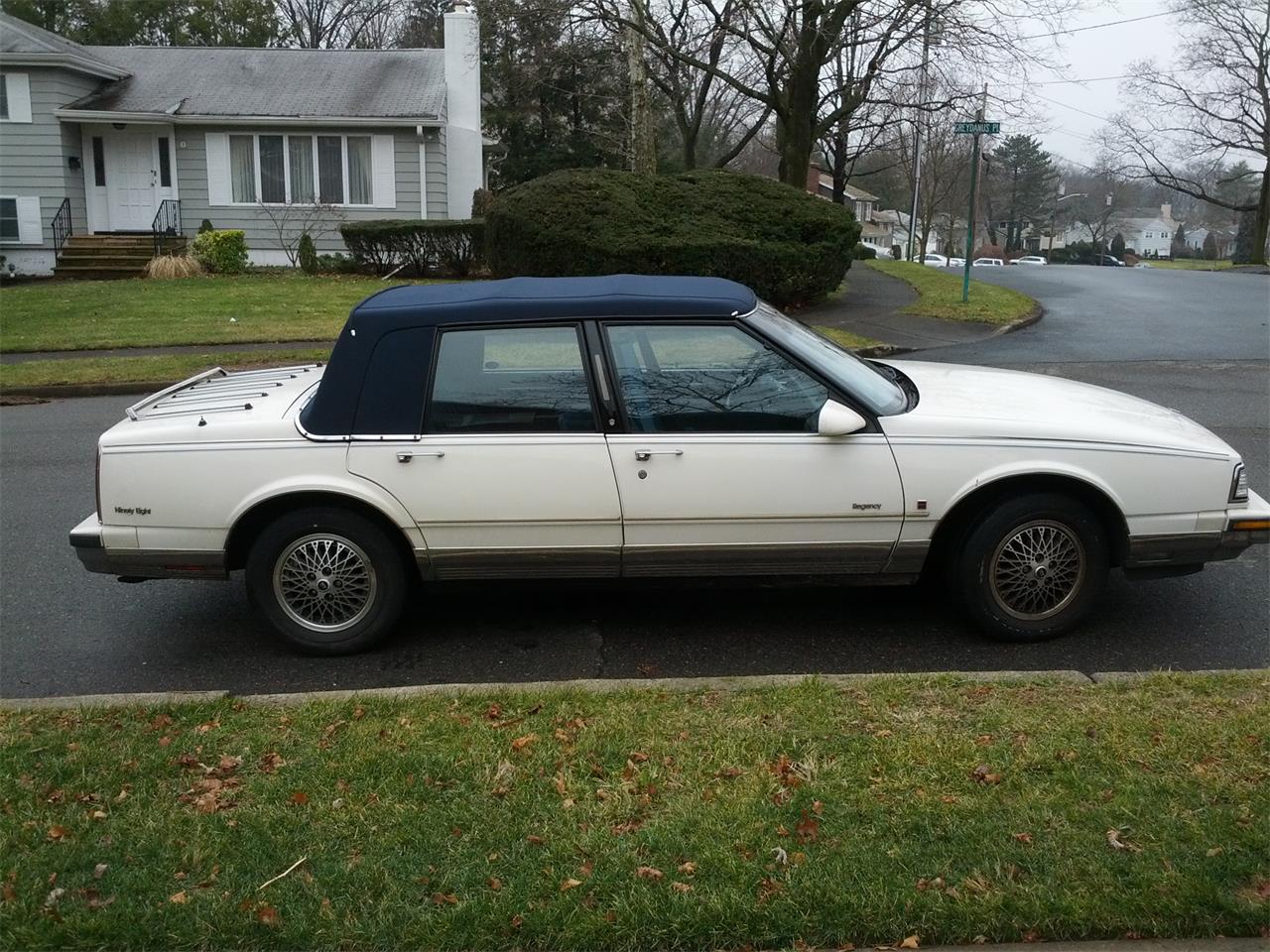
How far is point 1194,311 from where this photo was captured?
20.5 meters

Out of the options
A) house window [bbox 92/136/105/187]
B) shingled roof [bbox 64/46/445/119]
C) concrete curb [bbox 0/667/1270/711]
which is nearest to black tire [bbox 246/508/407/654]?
concrete curb [bbox 0/667/1270/711]

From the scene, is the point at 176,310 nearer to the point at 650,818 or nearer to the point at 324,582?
the point at 324,582

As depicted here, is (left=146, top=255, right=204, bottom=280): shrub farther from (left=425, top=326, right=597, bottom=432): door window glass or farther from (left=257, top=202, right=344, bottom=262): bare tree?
(left=425, top=326, right=597, bottom=432): door window glass

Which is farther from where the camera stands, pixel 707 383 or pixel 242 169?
pixel 242 169

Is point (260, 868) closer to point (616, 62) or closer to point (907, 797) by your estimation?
point (907, 797)

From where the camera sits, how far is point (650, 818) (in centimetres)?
358

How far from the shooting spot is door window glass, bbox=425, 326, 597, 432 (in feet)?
16.8

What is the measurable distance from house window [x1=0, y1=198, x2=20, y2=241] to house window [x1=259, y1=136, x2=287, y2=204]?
219 inches

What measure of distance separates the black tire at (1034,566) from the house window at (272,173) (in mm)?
25560

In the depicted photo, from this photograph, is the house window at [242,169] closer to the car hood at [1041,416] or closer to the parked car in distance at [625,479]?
the parked car in distance at [625,479]

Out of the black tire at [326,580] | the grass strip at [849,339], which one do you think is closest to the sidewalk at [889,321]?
the grass strip at [849,339]

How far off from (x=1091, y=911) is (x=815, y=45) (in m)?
23.0

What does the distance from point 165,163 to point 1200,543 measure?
89.8ft

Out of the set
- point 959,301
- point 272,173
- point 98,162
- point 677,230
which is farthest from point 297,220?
point 959,301
